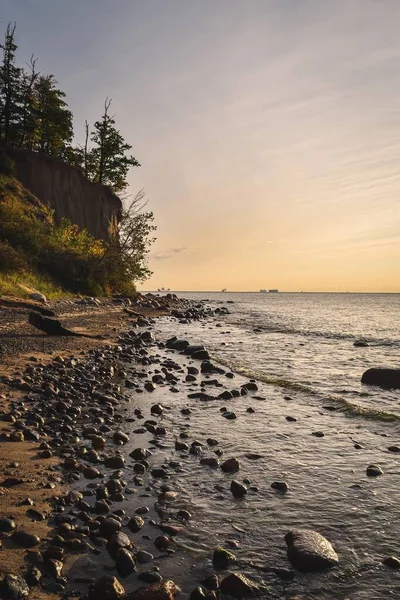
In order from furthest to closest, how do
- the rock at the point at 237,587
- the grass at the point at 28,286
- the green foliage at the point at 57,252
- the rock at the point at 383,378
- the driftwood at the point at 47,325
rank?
the green foliage at the point at 57,252 → the grass at the point at 28,286 → the driftwood at the point at 47,325 → the rock at the point at 383,378 → the rock at the point at 237,587

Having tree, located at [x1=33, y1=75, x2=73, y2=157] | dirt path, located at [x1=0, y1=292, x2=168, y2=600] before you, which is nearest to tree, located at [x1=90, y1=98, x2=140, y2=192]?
tree, located at [x1=33, y1=75, x2=73, y2=157]

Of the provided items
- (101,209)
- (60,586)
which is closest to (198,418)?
(60,586)

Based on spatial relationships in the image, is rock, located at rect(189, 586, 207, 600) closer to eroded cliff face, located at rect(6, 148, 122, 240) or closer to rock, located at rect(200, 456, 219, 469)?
rock, located at rect(200, 456, 219, 469)

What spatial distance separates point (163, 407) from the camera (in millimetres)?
8875

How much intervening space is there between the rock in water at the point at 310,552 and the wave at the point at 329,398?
5577 mm

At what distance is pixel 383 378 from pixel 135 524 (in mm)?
10824

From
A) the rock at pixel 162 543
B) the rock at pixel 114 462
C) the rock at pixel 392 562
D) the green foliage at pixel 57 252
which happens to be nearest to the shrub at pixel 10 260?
the green foliage at pixel 57 252

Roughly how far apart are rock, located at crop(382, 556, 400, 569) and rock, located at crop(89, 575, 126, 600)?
238 centimetres

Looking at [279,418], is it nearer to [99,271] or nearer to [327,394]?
[327,394]

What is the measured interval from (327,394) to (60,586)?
917 centimetres

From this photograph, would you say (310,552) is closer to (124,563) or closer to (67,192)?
(124,563)

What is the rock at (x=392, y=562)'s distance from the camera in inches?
150

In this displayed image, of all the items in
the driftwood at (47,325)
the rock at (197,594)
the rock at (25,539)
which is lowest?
the rock at (197,594)

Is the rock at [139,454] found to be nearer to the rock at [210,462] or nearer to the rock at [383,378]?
the rock at [210,462]
